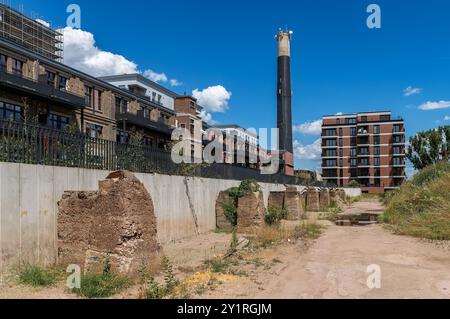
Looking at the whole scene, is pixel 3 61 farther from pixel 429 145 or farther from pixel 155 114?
pixel 429 145

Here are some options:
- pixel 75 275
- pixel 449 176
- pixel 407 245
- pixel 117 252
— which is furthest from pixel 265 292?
pixel 449 176

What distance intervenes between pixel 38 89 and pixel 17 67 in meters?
2.16

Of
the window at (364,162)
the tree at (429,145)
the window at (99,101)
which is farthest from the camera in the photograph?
the window at (364,162)

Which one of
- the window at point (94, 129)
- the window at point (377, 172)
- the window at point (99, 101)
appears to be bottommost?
the window at point (377, 172)

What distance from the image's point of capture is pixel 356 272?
8531mm

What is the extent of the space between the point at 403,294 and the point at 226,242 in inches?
287

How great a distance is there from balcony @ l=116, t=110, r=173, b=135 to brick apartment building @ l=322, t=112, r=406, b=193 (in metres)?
54.7

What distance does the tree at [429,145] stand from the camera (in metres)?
74.3

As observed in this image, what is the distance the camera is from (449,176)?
18.3 meters

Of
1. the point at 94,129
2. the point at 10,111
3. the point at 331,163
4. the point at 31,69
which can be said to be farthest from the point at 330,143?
the point at 10,111

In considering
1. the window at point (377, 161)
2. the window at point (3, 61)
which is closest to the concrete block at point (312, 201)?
the window at point (3, 61)

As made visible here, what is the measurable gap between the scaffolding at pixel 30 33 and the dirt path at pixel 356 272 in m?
34.2

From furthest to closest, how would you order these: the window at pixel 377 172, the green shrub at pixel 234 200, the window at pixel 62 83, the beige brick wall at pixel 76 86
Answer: the window at pixel 377 172
the beige brick wall at pixel 76 86
the window at pixel 62 83
the green shrub at pixel 234 200

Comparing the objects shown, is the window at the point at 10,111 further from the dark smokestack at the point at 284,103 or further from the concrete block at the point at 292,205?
the dark smokestack at the point at 284,103
